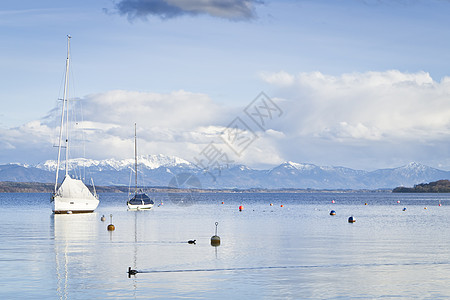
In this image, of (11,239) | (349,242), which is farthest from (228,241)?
(11,239)

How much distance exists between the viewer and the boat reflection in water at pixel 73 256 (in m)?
41.7

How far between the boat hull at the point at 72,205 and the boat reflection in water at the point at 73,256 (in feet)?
86.5

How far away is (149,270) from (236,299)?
12607 mm

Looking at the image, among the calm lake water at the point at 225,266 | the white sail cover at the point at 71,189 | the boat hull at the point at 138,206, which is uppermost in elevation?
the white sail cover at the point at 71,189

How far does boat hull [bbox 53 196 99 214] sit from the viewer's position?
406ft

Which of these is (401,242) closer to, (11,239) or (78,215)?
(11,239)

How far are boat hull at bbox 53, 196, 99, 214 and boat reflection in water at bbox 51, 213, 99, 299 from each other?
2638 centimetres

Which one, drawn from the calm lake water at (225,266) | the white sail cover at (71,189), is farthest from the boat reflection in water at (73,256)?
the white sail cover at (71,189)

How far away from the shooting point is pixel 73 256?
56844 millimetres

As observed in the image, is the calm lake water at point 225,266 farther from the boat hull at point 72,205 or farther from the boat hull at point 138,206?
the boat hull at point 138,206

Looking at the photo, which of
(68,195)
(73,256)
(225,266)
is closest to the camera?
(225,266)

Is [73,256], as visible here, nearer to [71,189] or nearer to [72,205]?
[71,189]

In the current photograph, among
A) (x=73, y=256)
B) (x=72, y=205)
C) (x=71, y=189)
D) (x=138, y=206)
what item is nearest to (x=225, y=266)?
(x=73, y=256)

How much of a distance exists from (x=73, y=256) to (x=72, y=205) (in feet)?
234
